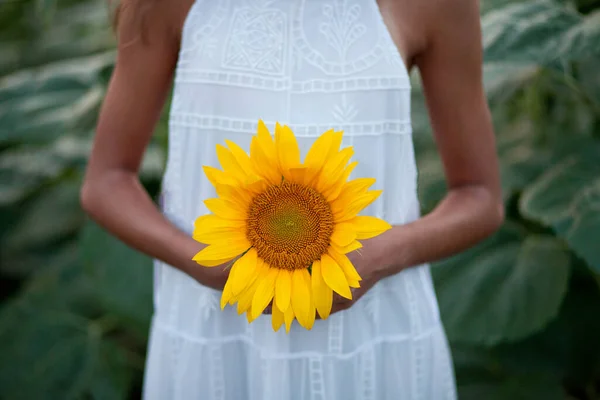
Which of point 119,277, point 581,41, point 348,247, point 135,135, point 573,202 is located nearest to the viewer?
point 348,247

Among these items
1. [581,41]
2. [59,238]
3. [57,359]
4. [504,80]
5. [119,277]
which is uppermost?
[581,41]

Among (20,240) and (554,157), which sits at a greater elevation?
(554,157)

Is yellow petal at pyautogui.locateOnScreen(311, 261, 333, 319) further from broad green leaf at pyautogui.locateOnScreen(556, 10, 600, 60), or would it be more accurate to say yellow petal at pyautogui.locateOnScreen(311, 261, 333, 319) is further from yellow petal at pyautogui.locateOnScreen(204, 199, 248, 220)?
broad green leaf at pyautogui.locateOnScreen(556, 10, 600, 60)

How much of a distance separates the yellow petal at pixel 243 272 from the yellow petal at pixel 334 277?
0.06 metres

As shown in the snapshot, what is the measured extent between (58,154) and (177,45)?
1.04m

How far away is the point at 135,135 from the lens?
786mm

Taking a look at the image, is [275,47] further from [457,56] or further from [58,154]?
[58,154]

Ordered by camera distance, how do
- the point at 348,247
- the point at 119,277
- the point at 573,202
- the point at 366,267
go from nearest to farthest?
1. the point at 348,247
2. the point at 366,267
3. the point at 573,202
4. the point at 119,277

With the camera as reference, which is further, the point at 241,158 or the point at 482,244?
the point at 482,244

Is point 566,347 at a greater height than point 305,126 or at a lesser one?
lesser

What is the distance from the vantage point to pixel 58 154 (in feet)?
5.58

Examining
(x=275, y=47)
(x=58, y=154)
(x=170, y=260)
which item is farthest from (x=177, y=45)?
(x=58, y=154)

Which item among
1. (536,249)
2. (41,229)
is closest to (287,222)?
(536,249)

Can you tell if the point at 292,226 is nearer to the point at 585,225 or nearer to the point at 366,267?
the point at 366,267
